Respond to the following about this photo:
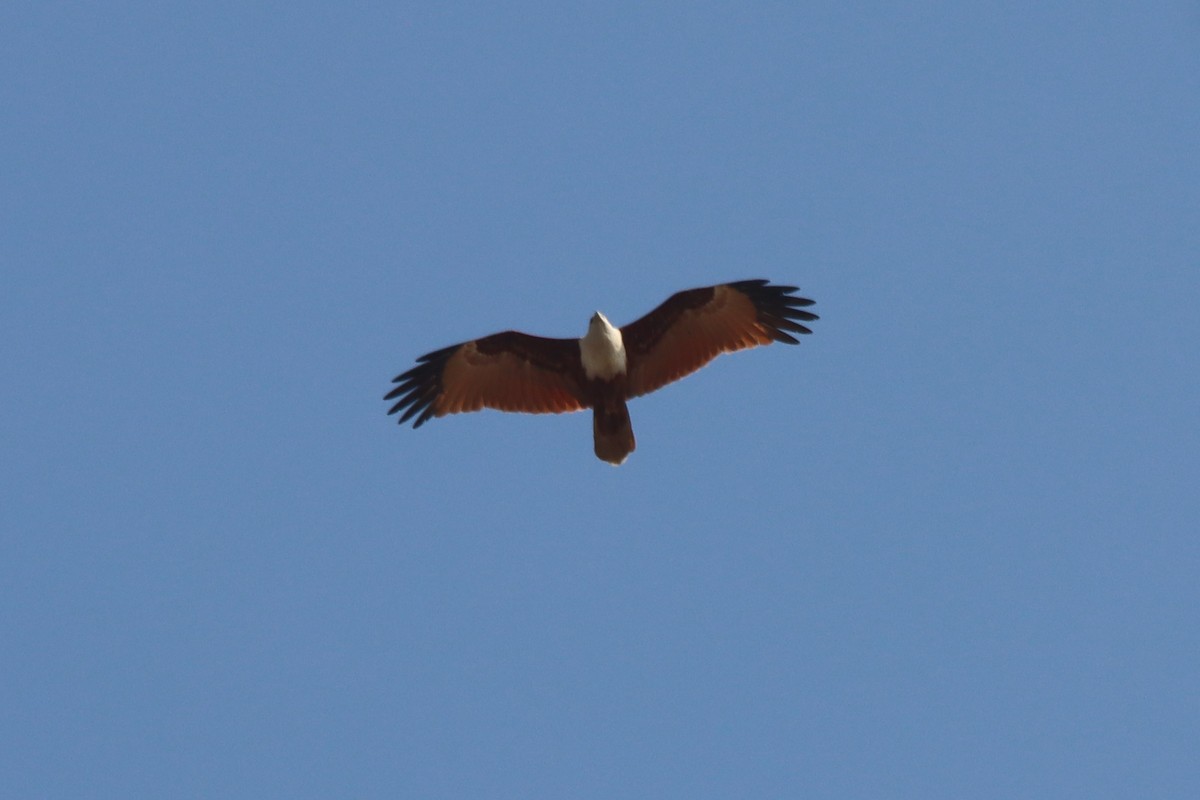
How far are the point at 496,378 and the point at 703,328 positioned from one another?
7.63ft

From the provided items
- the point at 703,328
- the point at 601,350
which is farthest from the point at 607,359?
the point at 703,328

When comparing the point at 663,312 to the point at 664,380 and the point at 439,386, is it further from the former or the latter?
the point at 439,386

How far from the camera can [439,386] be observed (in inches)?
774

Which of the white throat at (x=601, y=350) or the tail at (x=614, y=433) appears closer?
the white throat at (x=601, y=350)

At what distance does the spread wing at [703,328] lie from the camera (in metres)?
18.9

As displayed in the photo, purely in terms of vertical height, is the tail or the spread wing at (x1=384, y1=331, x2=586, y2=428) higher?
the spread wing at (x1=384, y1=331, x2=586, y2=428)

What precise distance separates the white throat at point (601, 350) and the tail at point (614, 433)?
0.33 meters

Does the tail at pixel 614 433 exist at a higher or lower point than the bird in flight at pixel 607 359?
lower

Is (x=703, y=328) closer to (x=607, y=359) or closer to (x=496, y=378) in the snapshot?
(x=607, y=359)

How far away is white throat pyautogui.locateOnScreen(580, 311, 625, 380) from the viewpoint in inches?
728

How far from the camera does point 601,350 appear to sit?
18.6m

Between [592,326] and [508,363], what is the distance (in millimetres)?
1282

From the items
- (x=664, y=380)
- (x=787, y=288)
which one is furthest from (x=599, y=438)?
(x=787, y=288)

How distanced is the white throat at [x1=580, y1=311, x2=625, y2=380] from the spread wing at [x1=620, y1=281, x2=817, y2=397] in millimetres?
196
